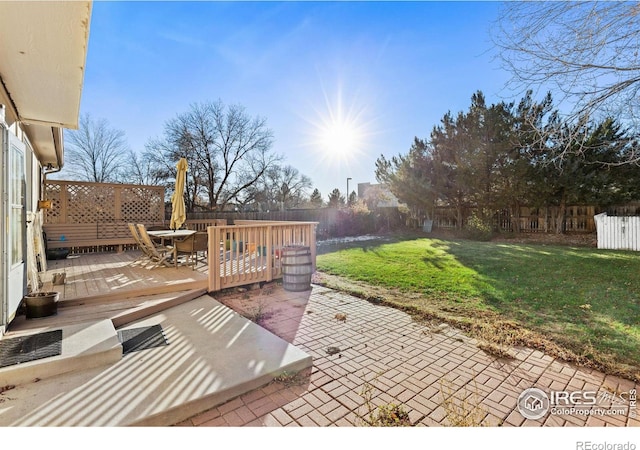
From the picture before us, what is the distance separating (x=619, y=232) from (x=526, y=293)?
23.2 feet

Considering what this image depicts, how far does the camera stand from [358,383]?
7.76ft

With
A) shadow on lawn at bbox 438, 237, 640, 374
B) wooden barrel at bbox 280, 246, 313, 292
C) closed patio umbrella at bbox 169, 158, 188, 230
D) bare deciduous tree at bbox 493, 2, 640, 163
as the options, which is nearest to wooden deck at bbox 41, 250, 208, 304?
closed patio umbrella at bbox 169, 158, 188, 230

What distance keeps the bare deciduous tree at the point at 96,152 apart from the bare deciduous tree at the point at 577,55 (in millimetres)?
19926

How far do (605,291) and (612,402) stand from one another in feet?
11.9

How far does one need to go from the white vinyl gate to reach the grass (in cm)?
82

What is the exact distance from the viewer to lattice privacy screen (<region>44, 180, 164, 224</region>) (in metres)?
8.09

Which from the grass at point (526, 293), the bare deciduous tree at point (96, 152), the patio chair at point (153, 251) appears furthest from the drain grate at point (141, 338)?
the bare deciduous tree at point (96, 152)

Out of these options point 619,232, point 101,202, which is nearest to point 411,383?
point 101,202

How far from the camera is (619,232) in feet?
29.6

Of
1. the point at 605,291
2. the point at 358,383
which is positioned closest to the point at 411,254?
the point at 605,291

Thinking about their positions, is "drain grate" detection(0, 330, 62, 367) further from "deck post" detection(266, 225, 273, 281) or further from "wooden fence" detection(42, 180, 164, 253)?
"wooden fence" detection(42, 180, 164, 253)

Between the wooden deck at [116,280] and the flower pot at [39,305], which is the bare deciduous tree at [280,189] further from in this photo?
the flower pot at [39,305]

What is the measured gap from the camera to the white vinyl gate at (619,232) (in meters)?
8.71
